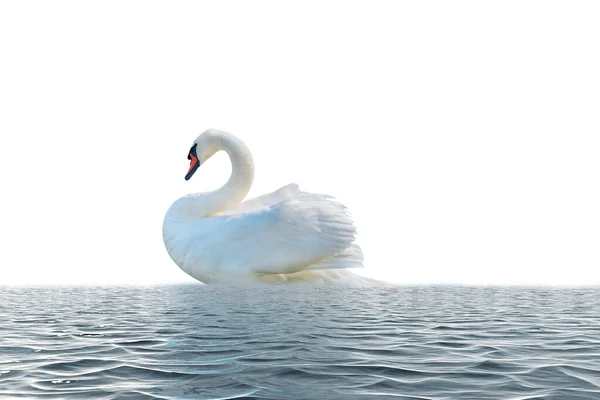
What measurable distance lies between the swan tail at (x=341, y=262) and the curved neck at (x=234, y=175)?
3593 millimetres

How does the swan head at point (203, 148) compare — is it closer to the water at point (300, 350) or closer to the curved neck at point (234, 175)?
the curved neck at point (234, 175)

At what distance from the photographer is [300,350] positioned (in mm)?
6969

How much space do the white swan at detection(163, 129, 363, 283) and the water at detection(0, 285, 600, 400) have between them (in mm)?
A: 3694

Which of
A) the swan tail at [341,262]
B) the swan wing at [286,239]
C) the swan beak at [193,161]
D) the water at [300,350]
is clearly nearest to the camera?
A: the water at [300,350]

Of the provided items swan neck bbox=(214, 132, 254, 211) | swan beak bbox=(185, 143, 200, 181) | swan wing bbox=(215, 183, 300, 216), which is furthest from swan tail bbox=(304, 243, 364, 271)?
swan beak bbox=(185, 143, 200, 181)

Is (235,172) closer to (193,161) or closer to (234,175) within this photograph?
(234,175)

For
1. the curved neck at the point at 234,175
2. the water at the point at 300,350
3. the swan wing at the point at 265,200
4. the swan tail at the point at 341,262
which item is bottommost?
the water at the point at 300,350

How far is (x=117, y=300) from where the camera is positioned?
46.1 feet

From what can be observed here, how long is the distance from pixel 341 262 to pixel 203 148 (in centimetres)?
566

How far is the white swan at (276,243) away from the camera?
53.0 feet

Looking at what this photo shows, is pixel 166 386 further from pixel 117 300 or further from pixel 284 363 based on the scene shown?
pixel 117 300

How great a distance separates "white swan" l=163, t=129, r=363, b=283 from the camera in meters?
16.2

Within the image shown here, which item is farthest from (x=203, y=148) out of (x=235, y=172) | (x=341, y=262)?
(x=341, y=262)

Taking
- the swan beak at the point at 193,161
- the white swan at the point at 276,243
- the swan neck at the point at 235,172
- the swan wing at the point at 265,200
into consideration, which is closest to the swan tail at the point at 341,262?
the white swan at the point at 276,243
